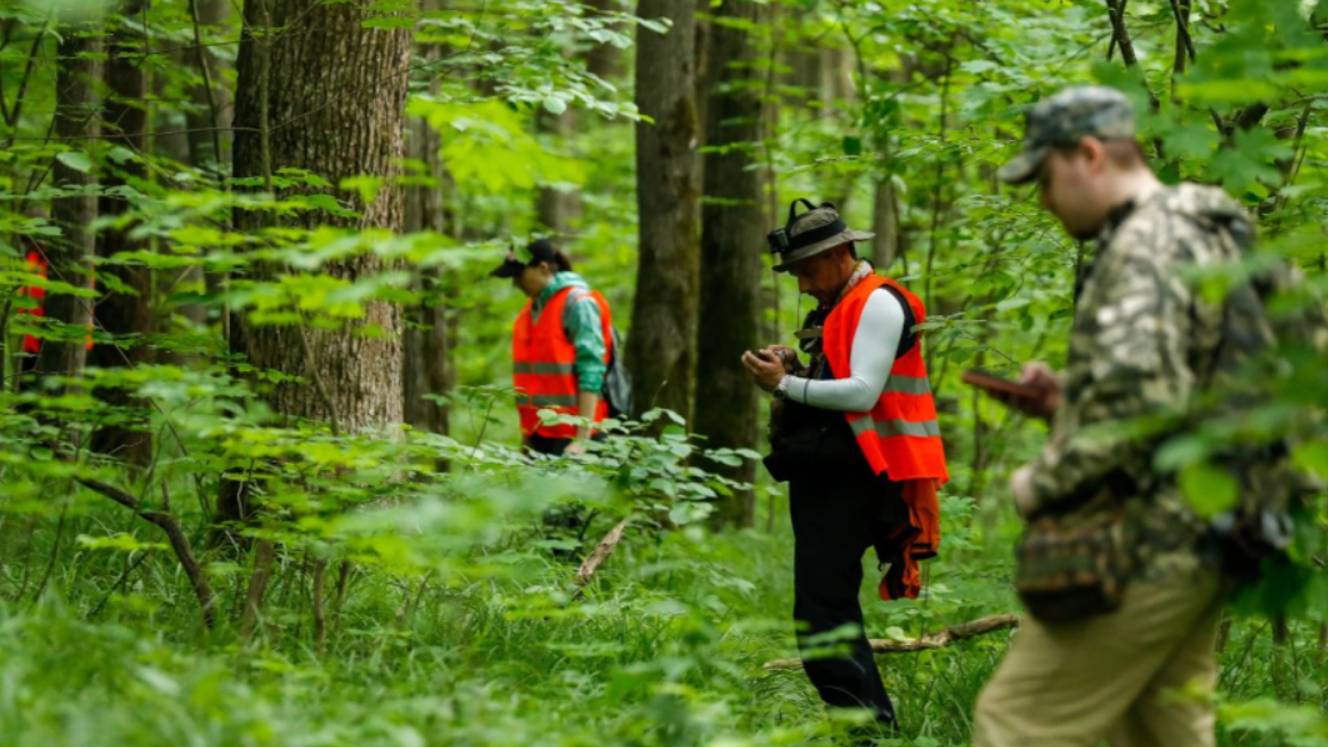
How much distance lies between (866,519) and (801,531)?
264mm

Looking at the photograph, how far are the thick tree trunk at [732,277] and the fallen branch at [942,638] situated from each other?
13.5 ft

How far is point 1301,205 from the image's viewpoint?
5387 mm

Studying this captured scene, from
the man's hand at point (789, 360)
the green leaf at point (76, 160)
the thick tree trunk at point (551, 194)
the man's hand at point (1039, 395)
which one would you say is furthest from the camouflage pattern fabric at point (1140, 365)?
the thick tree trunk at point (551, 194)

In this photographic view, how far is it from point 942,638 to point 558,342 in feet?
9.89

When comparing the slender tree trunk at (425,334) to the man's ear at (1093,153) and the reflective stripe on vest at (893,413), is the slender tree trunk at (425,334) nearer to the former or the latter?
the reflective stripe on vest at (893,413)

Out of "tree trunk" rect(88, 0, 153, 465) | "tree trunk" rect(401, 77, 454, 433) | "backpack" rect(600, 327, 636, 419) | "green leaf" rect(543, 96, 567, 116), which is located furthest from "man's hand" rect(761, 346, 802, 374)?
"tree trunk" rect(401, 77, 454, 433)

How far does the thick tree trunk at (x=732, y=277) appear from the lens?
33.8 ft

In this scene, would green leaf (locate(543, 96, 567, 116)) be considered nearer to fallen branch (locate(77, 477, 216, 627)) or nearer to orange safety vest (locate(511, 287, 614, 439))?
orange safety vest (locate(511, 287, 614, 439))

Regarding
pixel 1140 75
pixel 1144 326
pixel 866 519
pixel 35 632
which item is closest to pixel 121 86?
pixel 35 632

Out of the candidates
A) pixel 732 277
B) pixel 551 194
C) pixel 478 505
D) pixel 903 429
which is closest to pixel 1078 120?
pixel 478 505

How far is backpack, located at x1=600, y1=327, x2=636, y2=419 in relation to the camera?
314 inches

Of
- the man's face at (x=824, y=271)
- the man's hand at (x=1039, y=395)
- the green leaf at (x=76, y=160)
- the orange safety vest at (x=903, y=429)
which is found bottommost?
the orange safety vest at (x=903, y=429)

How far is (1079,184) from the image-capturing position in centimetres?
321

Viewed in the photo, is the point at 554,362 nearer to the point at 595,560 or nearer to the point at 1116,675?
the point at 595,560
